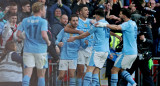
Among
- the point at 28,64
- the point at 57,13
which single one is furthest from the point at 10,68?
the point at 57,13

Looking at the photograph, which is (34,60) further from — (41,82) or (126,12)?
(126,12)

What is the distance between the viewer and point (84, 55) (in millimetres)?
12555

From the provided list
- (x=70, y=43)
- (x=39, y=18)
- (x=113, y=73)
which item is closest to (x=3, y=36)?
(x=39, y=18)

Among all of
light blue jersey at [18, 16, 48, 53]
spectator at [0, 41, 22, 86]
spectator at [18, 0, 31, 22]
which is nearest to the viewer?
spectator at [0, 41, 22, 86]

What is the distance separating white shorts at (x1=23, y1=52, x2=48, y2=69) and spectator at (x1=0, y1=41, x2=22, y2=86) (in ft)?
0.53

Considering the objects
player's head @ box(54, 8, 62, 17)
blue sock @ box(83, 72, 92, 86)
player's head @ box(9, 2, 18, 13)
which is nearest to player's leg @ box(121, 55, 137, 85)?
blue sock @ box(83, 72, 92, 86)

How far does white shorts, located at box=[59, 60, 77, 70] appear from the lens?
40.3 feet

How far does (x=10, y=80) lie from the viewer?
10.9 meters

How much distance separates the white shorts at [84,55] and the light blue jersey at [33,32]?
1588 mm

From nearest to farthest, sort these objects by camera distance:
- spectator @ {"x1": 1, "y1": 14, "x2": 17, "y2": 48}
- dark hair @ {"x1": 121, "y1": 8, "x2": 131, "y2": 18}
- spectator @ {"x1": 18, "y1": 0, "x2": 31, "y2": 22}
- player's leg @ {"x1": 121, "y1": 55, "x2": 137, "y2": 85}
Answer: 1. spectator @ {"x1": 1, "y1": 14, "x2": 17, "y2": 48}
2. spectator @ {"x1": 18, "y1": 0, "x2": 31, "y2": 22}
3. player's leg @ {"x1": 121, "y1": 55, "x2": 137, "y2": 85}
4. dark hair @ {"x1": 121, "y1": 8, "x2": 131, "y2": 18}

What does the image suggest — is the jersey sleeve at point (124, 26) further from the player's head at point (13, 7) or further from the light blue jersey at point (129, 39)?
the player's head at point (13, 7)

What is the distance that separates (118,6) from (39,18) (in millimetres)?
3986

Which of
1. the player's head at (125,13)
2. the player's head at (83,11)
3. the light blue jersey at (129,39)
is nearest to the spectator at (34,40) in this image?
the player's head at (83,11)

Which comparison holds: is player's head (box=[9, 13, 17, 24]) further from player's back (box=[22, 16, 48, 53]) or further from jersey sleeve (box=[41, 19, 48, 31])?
jersey sleeve (box=[41, 19, 48, 31])
